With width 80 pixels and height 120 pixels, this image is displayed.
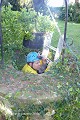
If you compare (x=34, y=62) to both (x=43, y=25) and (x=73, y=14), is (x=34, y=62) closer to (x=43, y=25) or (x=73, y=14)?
(x=43, y=25)

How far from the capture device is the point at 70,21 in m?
15.4

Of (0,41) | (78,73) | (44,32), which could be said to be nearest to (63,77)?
(78,73)

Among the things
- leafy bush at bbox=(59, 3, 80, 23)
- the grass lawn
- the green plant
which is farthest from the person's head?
leafy bush at bbox=(59, 3, 80, 23)

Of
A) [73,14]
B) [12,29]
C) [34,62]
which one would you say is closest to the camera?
[34,62]

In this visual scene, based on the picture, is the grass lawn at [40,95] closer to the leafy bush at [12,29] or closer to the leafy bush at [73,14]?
the leafy bush at [12,29]

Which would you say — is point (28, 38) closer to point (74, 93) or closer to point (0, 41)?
point (0, 41)

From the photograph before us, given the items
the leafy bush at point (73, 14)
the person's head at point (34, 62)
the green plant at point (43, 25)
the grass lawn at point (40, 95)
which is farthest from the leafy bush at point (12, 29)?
the leafy bush at point (73, 14)

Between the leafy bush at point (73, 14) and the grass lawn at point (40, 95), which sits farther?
the leafy bush at point (73, 14)

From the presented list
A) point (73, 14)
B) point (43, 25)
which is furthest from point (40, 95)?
point (73, 14)

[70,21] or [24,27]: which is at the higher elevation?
[24,27]

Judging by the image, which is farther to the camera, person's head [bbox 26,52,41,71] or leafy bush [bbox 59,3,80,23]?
leafy bush [bbox 59,3,80,23]

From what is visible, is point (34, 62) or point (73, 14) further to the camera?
point (73, 14)

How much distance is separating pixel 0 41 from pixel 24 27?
70.8 inches

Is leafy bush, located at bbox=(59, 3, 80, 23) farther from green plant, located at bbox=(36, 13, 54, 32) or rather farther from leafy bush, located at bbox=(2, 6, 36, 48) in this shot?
leafy bush, located at bbox=(2, 6, 36, 48)
